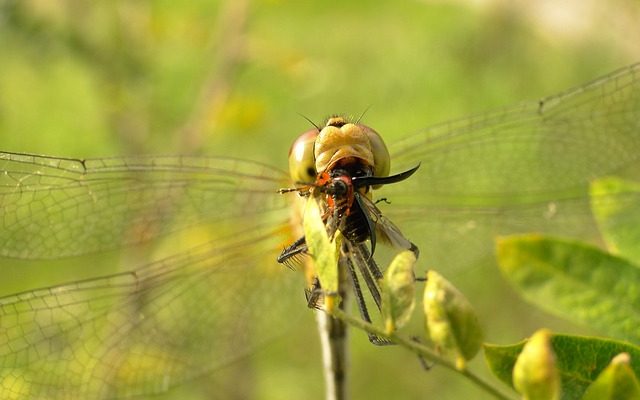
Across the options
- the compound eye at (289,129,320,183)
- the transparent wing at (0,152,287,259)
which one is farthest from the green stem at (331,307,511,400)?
the transparent wing at (0,152,287,259)

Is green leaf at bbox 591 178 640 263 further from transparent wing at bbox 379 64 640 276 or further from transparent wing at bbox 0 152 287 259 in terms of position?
transparent wing at bbox 0 152 287 259

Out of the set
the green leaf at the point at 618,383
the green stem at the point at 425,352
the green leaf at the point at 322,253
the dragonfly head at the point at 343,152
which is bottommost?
the green leaf at the point at 618,383

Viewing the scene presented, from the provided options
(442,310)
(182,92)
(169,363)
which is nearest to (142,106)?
(169,363)

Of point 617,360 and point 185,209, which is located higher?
point 185,209

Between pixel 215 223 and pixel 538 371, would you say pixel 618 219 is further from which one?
pixel 215 223

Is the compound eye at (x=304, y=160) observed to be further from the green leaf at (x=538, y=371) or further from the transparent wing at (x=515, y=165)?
the green leaf at (x=538, y=371)

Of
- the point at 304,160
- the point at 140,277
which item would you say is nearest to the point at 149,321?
the point at 140,277

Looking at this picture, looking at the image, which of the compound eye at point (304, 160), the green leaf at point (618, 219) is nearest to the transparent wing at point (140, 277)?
the compound eye at point (304, 160)

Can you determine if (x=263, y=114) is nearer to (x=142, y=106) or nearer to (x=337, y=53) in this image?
(x=142, y=106)
